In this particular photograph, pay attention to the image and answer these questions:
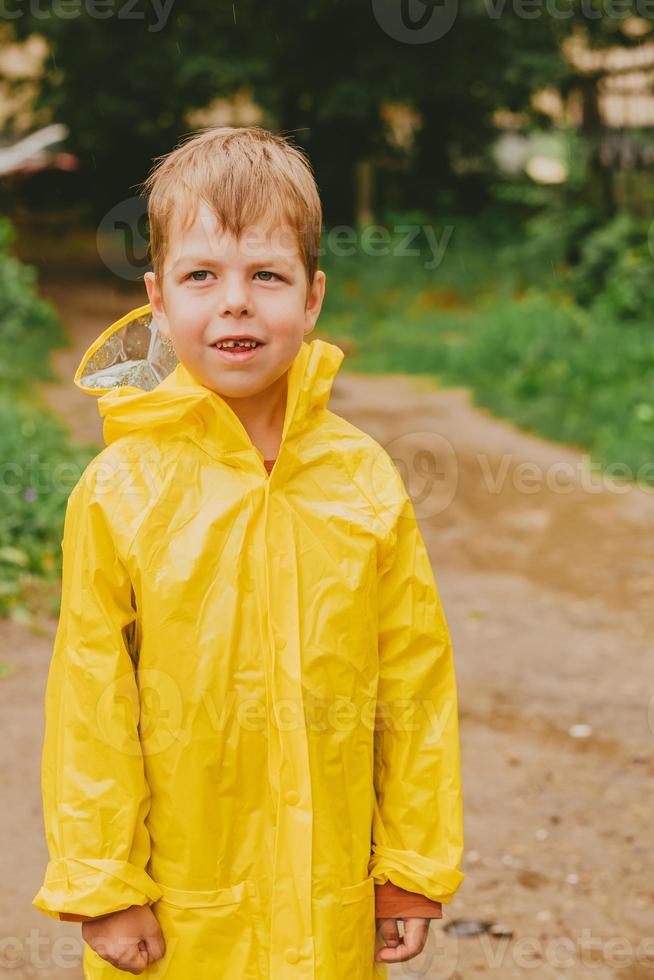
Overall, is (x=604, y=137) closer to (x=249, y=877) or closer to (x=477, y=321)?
(x=477, y=321)

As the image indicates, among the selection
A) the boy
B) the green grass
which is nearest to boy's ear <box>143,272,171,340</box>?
the boy

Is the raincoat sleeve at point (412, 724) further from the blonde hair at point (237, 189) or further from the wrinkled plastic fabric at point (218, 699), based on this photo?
the blonde hair at point (237, 189)

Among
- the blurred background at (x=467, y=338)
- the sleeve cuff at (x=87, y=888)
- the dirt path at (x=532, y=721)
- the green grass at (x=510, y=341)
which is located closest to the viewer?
the sleeve cuff at (x=87, y=888)

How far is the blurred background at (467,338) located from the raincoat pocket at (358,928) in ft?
4.15

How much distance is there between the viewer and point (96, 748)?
1.71 metres

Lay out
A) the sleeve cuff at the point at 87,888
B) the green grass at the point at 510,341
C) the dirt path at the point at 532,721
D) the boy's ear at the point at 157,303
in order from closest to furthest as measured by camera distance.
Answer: the sleeve cuff at the point at 87,888 < the boy's ear at the point at 157,303 < the dirt path at the point at 532,721 < the green grass at the point at 510,341

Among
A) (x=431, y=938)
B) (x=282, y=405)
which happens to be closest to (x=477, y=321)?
(x=431, y=938)

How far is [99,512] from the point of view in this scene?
1.71 m

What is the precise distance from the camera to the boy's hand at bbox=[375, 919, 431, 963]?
1.84 metres

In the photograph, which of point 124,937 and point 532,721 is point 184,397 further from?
point 532,721

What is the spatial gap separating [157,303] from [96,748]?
66cm

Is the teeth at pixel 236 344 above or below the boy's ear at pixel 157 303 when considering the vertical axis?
below

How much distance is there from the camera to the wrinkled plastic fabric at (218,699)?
1708mm

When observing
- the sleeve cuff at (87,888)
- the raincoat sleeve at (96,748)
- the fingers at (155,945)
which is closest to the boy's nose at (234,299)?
the raincoat sleeve at (96,748)
